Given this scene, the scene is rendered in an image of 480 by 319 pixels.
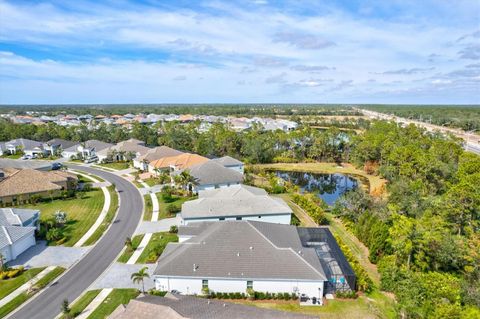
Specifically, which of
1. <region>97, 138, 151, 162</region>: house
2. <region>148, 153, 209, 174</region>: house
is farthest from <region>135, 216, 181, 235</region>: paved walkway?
<region>97, 138, 151, 162</region>: house

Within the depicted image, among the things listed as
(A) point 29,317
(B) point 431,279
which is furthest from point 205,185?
(B) point 431,279

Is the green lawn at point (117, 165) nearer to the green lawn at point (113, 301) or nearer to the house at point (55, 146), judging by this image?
the house at point (55, 146)

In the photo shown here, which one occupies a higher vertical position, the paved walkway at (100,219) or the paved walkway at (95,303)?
the paved walkway at (100,219)

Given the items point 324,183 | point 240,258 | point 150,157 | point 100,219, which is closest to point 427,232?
point 240,258

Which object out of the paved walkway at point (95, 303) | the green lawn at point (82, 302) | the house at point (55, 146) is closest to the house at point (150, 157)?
the house at point (55, 146)

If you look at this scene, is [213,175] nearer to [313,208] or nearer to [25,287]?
[313,208]

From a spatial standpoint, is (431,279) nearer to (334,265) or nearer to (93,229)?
(334,265)
